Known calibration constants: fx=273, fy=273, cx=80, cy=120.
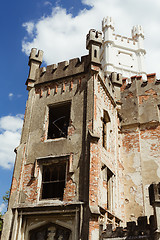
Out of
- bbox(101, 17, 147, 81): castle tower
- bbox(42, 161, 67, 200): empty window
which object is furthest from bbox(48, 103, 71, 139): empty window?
bbox(101, 17, 147, 81): castle tower

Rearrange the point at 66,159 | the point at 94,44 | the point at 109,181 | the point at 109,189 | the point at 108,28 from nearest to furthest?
the point at 66,159 < the point at 109,189 < the point at 109,181 < the point at 94,44 < the point at 108,28

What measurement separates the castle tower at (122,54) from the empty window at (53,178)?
71.7 ft

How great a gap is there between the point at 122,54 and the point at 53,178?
86.4ft

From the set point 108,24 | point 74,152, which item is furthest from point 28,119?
point 108,24

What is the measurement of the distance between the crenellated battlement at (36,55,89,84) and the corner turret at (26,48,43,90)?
11.7 inches

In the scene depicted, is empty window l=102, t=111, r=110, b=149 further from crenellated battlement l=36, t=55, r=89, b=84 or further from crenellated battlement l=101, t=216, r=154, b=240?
crenellated battlement l=101, t=216, r=154, b=240

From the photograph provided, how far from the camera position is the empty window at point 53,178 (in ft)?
36.5

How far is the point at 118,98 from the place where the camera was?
15336 millimetres

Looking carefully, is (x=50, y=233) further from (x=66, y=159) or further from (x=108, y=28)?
(x=108, y=28)

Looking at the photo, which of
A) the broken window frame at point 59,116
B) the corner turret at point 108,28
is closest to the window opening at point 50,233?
the broken window frame at point 59,116

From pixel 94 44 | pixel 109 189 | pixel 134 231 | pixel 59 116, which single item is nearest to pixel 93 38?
pixel 94 44

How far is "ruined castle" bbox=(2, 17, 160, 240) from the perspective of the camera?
32.0 ft

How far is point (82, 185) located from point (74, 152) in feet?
4.70

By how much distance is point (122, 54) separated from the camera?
1359 inches
